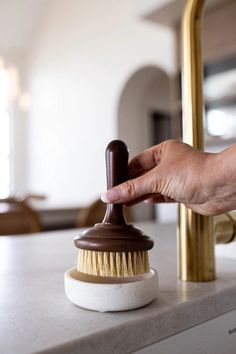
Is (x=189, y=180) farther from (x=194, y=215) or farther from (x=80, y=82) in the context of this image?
(x=80, y=82)

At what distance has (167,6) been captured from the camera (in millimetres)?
2436

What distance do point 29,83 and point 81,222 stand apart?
3.96 metres

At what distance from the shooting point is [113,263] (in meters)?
0.33

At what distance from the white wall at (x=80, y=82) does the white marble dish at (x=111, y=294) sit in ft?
10.2

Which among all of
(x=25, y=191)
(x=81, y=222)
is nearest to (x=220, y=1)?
(x=81, y=222)

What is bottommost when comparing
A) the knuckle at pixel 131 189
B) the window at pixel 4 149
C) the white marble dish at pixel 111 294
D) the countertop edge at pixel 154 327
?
the countertop edge at pixel 154 327

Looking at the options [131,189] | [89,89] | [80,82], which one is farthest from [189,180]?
[80,82]

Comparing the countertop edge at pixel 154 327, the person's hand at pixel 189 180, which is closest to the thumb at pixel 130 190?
the person's hand at pixel 189 180

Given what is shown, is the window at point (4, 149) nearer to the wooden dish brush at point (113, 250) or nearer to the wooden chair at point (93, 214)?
the wooden chair at point (93, 214)

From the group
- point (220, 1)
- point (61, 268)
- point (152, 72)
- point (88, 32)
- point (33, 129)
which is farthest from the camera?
point (33, 129)

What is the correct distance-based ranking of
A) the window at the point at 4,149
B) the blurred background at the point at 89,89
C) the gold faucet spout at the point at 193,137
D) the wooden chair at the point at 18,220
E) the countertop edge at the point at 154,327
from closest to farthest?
the countertop edge at the point at 154,327 → the gold faucet spout at the point at 193,137 → the wooden chair at the point at 18,220 → the blurred background at the point at 89,89 → the window at the point at 4,149

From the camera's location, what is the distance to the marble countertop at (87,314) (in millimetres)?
264

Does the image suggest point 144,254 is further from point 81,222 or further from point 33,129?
point 33,129

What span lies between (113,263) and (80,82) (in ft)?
13.3
